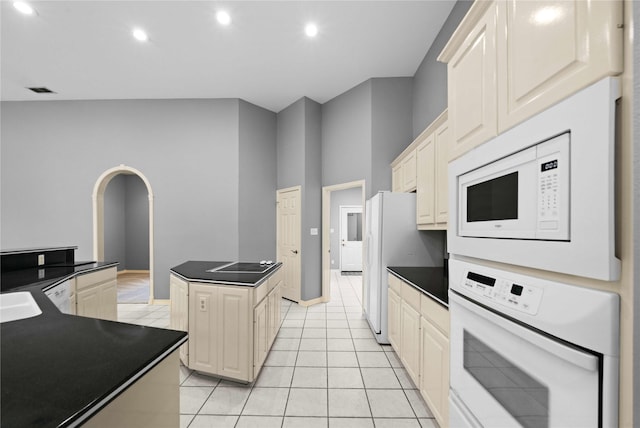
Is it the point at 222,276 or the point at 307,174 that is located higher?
the point at 307,174

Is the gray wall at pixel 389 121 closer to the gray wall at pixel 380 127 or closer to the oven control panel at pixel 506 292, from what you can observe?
the gray wall at pixel 380 127

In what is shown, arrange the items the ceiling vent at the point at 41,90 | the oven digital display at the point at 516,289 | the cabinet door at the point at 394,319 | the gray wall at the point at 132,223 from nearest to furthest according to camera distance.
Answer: the oven digital display at the point at 516,289, the cabinet door at the point at 394,319, the ceiling vent at the point at 41,90, the gray wall at the point at 132,223

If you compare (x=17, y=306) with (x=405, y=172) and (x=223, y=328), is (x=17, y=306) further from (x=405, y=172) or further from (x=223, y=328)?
(x=405, y=172)

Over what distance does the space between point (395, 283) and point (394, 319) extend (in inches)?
14.8

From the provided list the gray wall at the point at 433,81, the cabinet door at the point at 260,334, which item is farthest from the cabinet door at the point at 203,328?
the gray wall at the point at 433,81

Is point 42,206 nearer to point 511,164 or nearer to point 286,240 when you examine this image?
point 286,240

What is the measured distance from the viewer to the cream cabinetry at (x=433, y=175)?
2180 mm

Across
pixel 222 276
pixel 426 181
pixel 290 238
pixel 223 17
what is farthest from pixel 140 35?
pixel 426 181

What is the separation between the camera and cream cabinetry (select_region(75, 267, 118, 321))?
104 inches

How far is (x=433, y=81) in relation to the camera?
10.5ft

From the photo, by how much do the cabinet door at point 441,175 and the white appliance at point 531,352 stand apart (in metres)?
1.09

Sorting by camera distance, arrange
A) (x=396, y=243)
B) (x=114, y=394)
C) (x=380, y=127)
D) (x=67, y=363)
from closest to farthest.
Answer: (x=114, y=394)
(x=67, y=363)
(x=396, y=243)
(x=380, y=127)

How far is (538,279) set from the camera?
785 millimetres

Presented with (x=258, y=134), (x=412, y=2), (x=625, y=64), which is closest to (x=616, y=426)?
(x=625, y=64)
